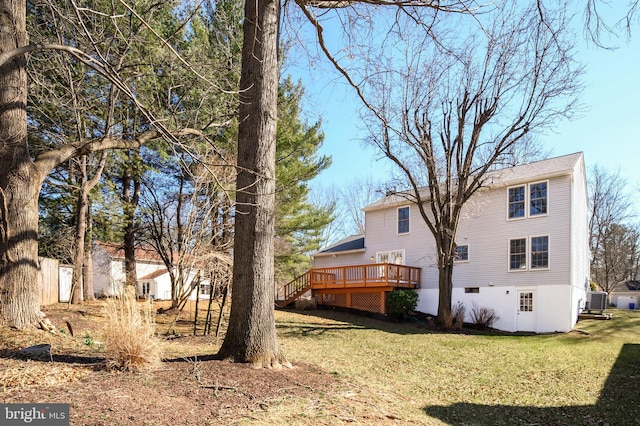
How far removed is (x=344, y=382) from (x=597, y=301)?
55.6 feet

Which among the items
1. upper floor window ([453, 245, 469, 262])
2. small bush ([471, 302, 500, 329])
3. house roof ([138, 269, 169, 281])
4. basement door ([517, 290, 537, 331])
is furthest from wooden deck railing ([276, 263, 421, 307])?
house roof ([138, 269, 169, 281])

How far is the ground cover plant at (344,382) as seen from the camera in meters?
3.54

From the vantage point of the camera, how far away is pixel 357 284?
17.6 meters

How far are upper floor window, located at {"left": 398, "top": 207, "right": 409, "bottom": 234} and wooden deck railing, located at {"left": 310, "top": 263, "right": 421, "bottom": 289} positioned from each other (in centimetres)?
204

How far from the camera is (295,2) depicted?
6.64 metres

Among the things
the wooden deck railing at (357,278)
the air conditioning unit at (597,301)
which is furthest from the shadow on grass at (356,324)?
the air conditioning unit at (597,301)

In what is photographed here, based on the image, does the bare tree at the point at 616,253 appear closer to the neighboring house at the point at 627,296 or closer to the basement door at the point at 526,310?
the neighboring house at the point at 627,296

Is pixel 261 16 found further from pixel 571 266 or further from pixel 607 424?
pixel 571 266

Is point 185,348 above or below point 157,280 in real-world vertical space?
above

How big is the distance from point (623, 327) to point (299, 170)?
1352cm

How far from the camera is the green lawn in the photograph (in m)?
5.39

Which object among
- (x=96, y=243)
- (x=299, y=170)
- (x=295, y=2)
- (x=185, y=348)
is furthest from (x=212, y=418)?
(x=96, y=243)

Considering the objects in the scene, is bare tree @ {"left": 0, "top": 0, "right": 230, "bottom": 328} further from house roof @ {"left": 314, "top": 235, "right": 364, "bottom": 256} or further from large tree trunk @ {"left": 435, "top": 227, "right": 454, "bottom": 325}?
house roof @ {"left": 314, "top": 235, "right": 364, "bottom": 256}

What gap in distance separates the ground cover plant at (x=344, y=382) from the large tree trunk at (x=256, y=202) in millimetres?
393
